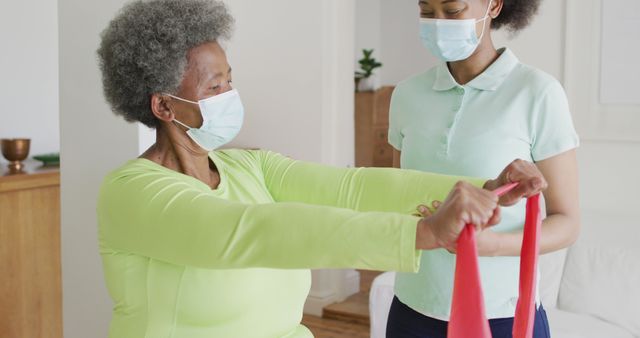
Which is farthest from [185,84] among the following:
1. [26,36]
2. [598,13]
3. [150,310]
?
[26,36]

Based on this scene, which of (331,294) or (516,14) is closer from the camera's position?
(516,14)

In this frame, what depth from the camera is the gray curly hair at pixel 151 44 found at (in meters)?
1.44

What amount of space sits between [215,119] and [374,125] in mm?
5873

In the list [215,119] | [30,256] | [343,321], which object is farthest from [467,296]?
[343,321]

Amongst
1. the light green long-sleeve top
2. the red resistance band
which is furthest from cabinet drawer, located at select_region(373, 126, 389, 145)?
the red resistance band

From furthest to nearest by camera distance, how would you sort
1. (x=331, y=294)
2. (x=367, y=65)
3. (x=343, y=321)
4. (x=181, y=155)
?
1. (x=367, y=65)
2. (x=331, y=294)
3. (x=343, y=321)
4. (x=181, y=155)

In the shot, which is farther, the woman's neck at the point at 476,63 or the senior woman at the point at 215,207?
the woman's neck at the point at 476,63

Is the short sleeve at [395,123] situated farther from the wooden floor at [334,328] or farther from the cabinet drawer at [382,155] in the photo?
the cabinet drawer at [382,155]

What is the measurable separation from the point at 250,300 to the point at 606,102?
2.66m

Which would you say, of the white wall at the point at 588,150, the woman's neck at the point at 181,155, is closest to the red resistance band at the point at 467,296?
the woman's neck at the point at 181,155

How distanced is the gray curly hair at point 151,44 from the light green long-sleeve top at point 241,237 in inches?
6.9

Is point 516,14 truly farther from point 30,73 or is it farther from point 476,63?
point 30,73

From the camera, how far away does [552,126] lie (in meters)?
1.52

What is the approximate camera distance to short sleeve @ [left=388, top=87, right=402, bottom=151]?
1.79 metres
